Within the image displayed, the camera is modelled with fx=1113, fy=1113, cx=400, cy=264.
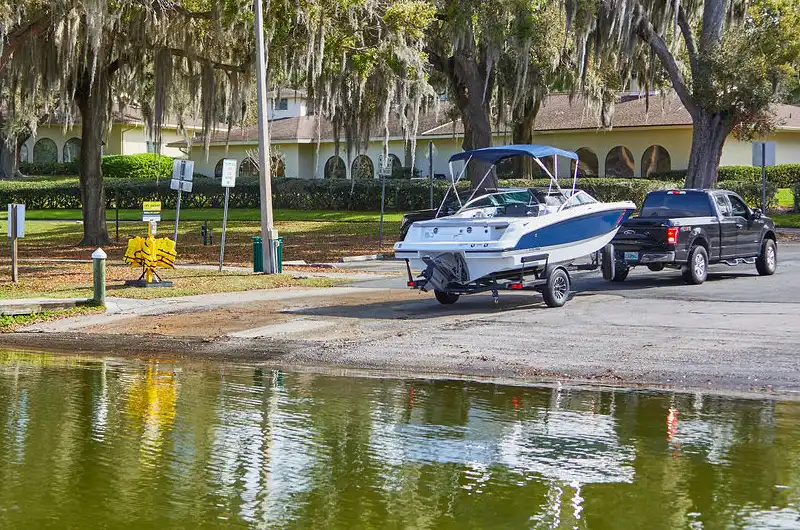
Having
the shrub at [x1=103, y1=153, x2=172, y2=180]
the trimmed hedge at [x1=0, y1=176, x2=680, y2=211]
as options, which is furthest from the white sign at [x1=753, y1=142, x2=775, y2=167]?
the shrub at [x1=103, y1=153, x2=172, y2=180]

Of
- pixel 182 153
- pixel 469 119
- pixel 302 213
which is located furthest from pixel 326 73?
pixel 182 153

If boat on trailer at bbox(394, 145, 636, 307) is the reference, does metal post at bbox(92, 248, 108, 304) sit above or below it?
below

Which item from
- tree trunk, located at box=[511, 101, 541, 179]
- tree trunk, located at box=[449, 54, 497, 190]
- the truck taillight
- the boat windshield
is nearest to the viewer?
the boat windshield

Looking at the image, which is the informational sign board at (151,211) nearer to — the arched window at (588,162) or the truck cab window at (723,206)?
the truck cab window at (723,206)

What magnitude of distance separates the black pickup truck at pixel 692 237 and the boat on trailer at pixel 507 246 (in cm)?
170

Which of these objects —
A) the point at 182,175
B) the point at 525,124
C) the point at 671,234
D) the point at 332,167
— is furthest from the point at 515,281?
the point at 332,167

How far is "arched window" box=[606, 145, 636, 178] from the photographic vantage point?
Answer: 2016 inches

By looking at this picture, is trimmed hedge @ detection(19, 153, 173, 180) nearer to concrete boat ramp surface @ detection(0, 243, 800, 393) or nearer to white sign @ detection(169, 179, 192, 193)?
white sign @ detection(169, 179, 192, 193)

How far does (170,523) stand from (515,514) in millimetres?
2147

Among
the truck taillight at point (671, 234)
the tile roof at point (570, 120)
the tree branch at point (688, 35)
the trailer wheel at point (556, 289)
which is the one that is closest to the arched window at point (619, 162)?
the tile roof at point (570, 120)

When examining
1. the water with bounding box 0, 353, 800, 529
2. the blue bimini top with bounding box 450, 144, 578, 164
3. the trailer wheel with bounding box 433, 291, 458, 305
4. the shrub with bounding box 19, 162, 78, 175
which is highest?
the shrub with bounding box 19, 162, 78, 175

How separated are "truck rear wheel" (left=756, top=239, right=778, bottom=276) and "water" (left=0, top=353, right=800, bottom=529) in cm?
1261

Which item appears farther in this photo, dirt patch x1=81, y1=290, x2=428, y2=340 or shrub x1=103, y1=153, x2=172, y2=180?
shrub x1=103, y1=153, x2=172, y2=180

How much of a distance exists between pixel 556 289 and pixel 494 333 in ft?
9.50
